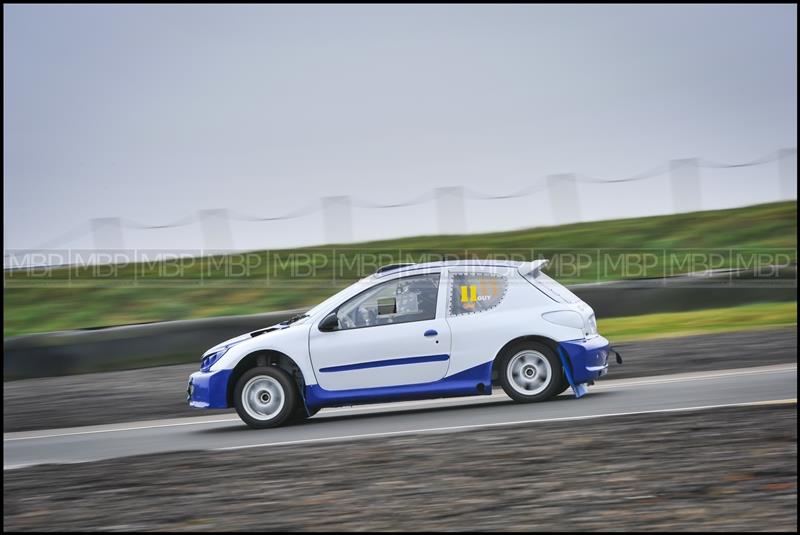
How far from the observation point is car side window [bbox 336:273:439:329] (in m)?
10.1

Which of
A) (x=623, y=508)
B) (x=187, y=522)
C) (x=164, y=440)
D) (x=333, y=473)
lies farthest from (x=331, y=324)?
(x=623, y=508)

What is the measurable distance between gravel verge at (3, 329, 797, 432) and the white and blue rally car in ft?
8.38

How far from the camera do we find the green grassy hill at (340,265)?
1973cm

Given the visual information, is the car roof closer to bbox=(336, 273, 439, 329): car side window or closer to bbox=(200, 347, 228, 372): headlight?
bbox=(336, 273, 439, 329): car side window

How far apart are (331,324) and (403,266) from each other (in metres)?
1.01

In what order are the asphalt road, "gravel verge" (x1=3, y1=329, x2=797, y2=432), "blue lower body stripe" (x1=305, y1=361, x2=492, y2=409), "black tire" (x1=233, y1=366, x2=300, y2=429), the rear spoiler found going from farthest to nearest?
"gravel verge" (x1=3, y1=329, x2=797, y2=432) < the rear spoiler < "black tire" (x1=233, y1=366, x2=300, y2=429) < "blue lower body stripe" (x1=305, y1=361, x2=492, y2=409) < the asphalt road

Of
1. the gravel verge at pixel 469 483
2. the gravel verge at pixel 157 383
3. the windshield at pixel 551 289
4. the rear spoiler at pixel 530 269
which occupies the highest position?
the rear spoiler at pixel 530 269

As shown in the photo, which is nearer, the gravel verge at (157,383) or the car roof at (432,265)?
the car roof at (432,265)

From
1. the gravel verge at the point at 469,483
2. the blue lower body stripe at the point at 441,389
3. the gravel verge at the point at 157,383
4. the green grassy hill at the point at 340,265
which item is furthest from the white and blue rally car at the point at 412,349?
the green grassy hill at the point at 340,265

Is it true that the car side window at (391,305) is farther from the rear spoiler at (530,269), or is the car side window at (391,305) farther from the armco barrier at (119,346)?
the armco barrier at (119,346)

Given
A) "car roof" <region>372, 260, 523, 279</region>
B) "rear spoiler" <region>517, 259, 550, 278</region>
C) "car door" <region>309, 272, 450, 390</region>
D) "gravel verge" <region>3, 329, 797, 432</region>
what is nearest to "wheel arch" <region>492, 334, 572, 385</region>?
"car door" <region>309, 272, 450, 390</region>

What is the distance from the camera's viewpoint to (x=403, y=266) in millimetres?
10500

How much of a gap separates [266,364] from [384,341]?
126 centimetres

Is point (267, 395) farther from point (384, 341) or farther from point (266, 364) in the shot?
point (384, 341)
